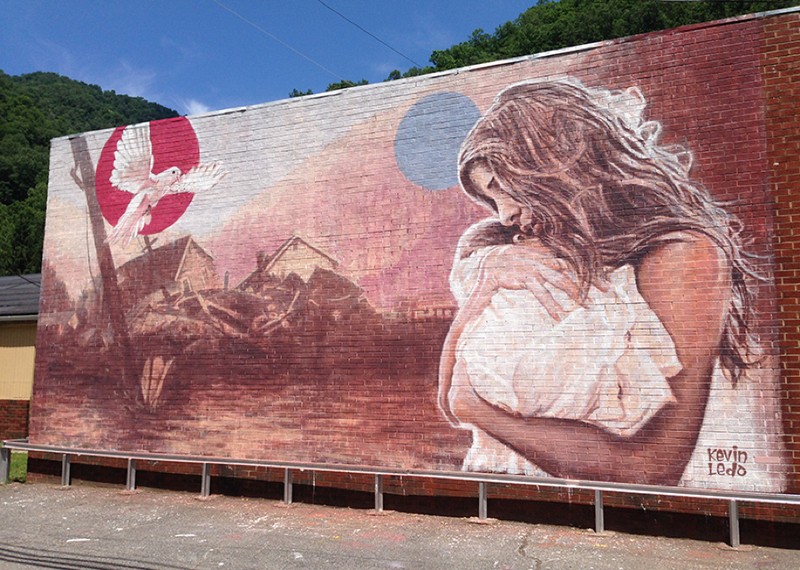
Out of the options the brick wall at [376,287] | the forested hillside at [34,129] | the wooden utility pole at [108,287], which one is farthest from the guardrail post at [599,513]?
the forested hillside at [34,129]

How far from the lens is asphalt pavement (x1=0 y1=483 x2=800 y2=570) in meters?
6.83

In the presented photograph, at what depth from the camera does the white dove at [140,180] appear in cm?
1095

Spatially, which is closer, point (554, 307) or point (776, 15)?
point (776, 15)

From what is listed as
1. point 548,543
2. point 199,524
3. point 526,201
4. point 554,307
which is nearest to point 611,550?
point 548,543

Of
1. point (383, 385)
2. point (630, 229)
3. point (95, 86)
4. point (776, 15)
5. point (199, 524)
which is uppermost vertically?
point (95, 86)

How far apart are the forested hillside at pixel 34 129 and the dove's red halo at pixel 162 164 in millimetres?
25473

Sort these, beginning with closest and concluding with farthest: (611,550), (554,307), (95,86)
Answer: (611,550), (554,307), (95,86)

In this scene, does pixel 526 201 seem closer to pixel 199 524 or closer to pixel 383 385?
pixel 383 385

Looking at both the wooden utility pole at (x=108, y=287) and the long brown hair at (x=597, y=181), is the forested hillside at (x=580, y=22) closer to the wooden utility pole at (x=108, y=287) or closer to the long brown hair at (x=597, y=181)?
the long brown hair at (x=597, y=181)

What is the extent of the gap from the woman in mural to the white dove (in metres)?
4.75

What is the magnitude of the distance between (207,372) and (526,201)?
17.7 ft

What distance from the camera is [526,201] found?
8.62 m

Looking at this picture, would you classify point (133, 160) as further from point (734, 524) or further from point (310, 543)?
point (734, 524)

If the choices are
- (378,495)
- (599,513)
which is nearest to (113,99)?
(378,495)
